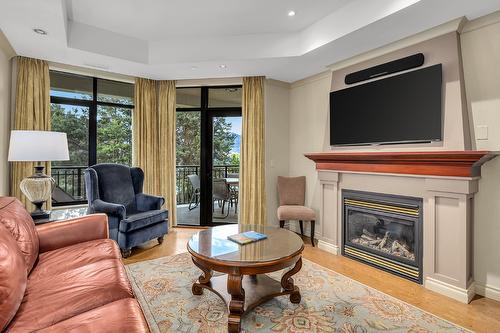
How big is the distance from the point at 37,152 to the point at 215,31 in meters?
2.53

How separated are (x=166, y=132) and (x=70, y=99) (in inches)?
57.9

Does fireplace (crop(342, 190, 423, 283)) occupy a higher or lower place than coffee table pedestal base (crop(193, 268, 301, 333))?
higher

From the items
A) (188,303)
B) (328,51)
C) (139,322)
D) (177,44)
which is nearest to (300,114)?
(328,51)

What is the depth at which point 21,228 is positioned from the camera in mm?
1877

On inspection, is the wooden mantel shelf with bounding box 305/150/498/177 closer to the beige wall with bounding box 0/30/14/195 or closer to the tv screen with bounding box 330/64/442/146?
the tv screen with bounding box 330/64/442/146

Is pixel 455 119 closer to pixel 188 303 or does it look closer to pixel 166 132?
pixel 188 303

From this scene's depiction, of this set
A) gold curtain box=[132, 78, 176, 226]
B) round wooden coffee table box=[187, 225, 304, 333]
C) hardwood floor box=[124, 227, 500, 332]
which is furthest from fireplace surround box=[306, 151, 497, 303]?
gold curtain box=[132, 78, 176, 226]

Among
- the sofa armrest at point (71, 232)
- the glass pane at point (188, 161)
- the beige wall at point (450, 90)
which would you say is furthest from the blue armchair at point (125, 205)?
the beige wall at point (450, 90)

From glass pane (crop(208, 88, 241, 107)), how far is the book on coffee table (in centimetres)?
274

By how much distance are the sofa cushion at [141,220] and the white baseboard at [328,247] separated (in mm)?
2280

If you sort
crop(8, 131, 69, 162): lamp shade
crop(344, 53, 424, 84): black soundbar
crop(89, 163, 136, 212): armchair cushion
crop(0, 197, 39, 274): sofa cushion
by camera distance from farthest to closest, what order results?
crop(89, 163, 136, 212): armchair cushion < crop(344, 53, 424, 84): black soundbar < crop(8, 131, 69, 162): lamp shade < crop(0, 197, 39, 274): sofa cushion

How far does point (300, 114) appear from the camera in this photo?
4.54 m

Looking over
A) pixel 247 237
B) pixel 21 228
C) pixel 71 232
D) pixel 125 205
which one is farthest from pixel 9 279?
pixel 125 205

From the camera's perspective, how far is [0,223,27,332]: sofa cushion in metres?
1.21
